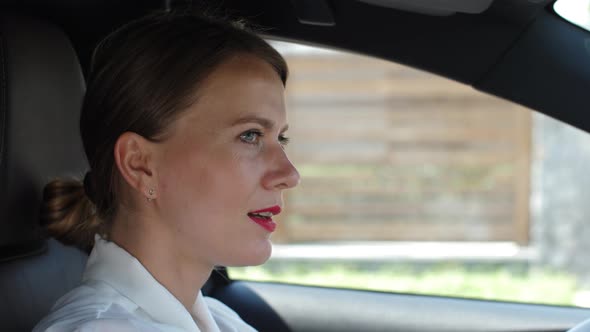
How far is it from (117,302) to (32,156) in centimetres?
39

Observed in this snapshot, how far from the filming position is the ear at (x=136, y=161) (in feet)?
4.12

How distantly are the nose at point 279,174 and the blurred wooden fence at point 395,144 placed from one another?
13.2 ft

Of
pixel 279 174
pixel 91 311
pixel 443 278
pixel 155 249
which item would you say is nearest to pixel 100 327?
pixel 91 311

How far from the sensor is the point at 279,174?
1.27 m

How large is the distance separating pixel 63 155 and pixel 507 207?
13.4 ft

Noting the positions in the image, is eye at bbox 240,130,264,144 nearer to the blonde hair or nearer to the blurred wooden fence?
the blonde hair

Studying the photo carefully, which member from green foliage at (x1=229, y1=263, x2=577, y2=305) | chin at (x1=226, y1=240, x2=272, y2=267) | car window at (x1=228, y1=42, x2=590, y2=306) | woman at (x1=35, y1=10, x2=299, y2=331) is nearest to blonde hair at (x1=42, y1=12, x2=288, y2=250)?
woman at (x1=35, y1=10, x2=299, y2=331)

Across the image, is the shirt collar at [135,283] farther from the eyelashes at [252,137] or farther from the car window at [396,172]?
the car window at [396,172]

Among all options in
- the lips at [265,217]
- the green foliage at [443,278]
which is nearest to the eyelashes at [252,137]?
the lips at [265,217]

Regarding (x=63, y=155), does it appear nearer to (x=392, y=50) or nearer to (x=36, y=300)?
(x=36, y=300)

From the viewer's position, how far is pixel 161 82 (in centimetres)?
127

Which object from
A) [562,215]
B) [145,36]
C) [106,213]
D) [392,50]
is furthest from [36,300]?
[562,215]

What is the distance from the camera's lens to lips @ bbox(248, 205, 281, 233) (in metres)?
1.25

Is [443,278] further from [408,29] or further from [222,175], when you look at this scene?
[222,175]
